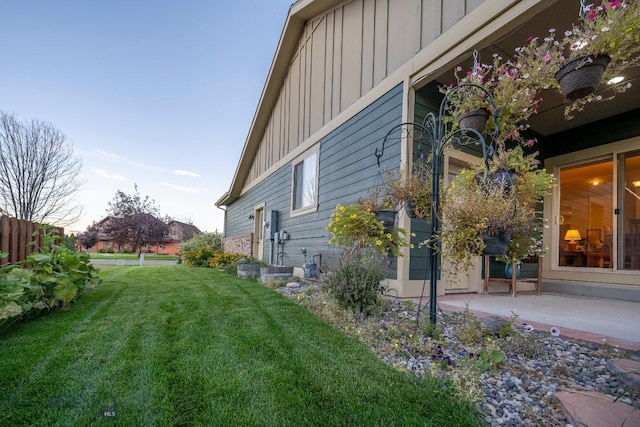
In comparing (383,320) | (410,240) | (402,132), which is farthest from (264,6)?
(383,320)

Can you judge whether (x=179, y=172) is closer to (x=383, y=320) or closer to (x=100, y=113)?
(x=100, y=113)

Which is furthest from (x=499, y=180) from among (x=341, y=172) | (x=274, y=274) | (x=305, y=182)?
(x=305, y=182)

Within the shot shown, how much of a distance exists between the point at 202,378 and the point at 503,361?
1790 mm

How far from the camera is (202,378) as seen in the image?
158 centimetres

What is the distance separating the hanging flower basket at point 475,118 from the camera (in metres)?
2.59

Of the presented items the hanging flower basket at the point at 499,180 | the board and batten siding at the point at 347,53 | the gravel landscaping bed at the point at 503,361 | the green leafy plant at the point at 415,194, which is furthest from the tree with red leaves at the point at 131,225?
the hanging flower basket at the point at 499,180

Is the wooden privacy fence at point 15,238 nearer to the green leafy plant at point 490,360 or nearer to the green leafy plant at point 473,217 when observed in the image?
the green leafy plant at point 473,217

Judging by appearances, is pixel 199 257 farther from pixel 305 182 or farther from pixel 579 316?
pixel 579 316

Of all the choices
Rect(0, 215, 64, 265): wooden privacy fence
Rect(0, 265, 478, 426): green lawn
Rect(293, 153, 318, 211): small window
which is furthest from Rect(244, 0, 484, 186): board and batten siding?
Rect(0, 215, 64, 265): wooden privacy fence

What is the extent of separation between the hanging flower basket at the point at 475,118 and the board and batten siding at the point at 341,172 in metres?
0.99

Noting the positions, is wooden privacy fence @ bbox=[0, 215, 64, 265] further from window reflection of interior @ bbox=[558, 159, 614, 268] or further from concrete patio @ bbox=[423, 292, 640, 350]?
window reflection of interior @ bbox=[558, 159, 614, 268]

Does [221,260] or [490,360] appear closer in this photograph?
[490,360]

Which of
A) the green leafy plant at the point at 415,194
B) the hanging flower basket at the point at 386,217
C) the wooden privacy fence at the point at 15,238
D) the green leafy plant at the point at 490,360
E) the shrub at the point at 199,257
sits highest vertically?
the green leafy plant at the point at 415,194

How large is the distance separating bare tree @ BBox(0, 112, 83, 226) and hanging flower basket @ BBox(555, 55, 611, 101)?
14.7 meters
